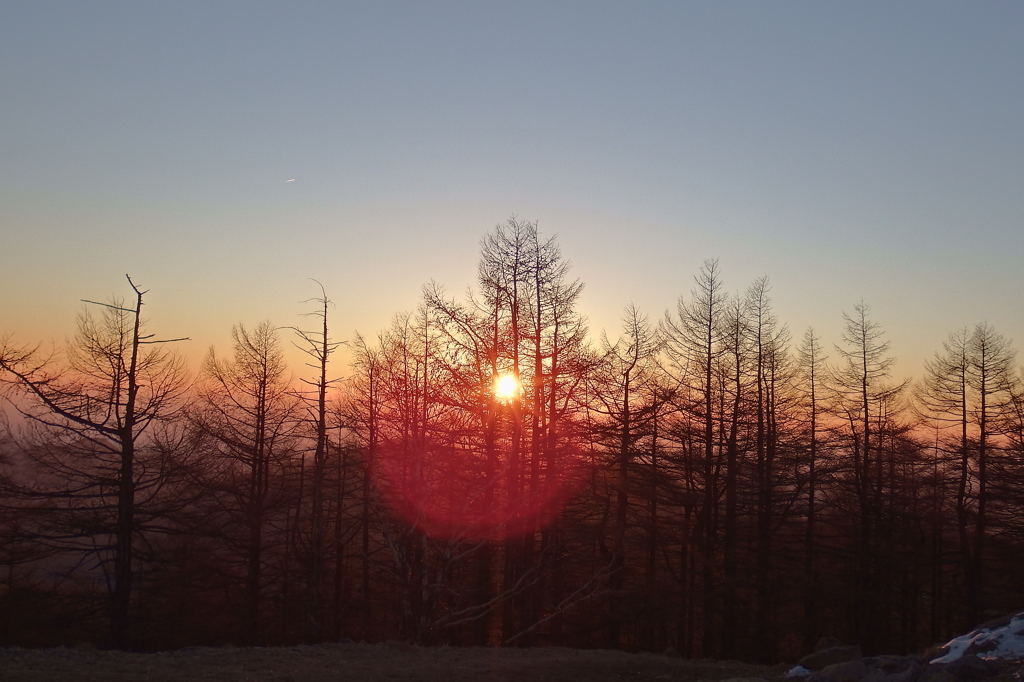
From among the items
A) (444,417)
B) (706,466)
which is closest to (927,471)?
(706,466)

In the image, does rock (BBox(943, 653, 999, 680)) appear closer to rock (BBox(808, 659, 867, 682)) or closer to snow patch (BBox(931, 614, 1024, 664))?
snow patch (BBox(931, 614, 1024, 664))

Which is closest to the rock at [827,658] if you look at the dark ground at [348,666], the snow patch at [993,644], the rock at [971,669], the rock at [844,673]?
the dark ground at [348,666]

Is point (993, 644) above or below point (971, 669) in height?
below

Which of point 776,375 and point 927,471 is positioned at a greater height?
point 776,375

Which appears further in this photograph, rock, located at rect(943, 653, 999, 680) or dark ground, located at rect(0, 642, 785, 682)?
dark ground, located at rect(0, 642, 785, 682)

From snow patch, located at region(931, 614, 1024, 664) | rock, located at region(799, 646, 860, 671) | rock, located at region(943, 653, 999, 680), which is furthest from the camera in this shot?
rock, located at region(799, 646, 860, 671)

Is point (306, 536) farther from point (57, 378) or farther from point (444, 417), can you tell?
point (444, 417)

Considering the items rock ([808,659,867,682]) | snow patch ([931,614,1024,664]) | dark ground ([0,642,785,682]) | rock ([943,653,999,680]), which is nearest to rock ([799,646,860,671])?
dark ground ([0,642,785,682])

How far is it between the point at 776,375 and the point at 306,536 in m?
21.3

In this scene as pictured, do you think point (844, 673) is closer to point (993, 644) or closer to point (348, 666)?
point (993, 644)

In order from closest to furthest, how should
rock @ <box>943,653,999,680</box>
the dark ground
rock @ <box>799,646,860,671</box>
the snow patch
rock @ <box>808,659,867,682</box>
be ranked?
rock @ <box>943,653,999,680</box>
rock @ <box>808,659,867,682</box>
the snow patch
the dark ground
rock @ <box>799,646,860,671</box>

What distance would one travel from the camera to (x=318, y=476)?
23203mm

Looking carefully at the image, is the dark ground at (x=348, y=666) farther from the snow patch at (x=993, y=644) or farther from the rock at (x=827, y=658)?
the snow patch at (x=993, y=644)

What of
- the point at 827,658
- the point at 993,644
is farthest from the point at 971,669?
the point at 827,658
